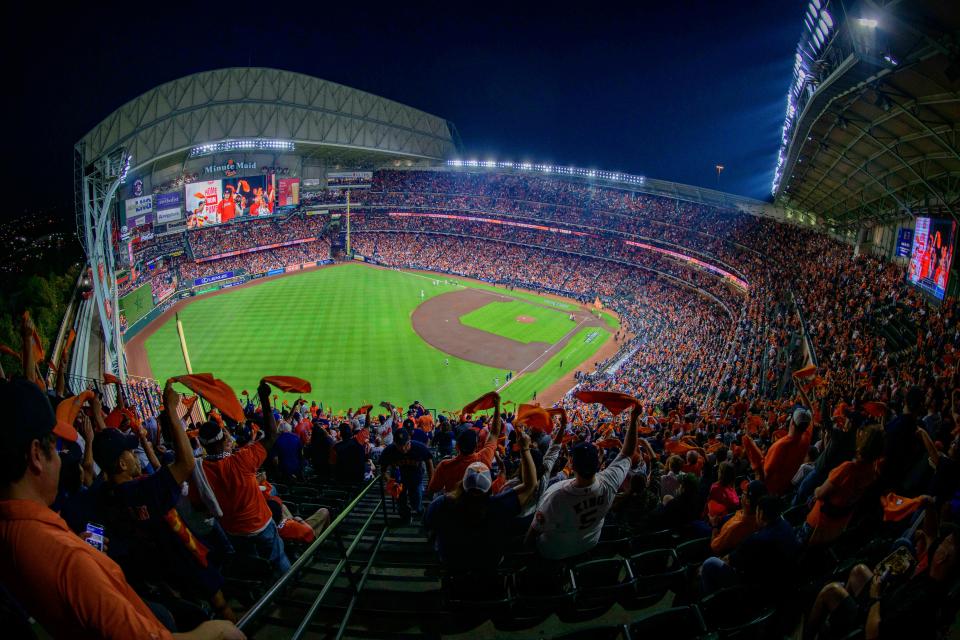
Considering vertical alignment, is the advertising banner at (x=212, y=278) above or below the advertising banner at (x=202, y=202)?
below

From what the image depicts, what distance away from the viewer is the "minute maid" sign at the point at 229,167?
188 ft

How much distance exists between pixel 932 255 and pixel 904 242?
5.28 m

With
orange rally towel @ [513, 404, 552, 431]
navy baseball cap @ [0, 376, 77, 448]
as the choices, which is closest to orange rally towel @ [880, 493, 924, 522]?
orange rally towel @ [513, 404, 552, 431]

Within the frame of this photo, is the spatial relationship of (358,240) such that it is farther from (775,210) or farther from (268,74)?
(775,210)

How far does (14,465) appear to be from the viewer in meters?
1.84

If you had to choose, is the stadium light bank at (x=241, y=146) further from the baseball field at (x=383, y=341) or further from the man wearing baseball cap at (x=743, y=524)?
the man wearing baseball cap at (x=743, y=524)

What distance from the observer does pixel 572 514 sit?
4.38m

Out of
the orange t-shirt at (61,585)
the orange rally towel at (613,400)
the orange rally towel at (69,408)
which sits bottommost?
the orange rally towel at (69,408)

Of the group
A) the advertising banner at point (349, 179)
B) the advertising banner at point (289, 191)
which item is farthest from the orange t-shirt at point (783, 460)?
the advertising banner at point (349, 179)

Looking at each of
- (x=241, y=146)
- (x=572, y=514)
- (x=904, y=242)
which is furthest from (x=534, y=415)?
(x=241, y=146)

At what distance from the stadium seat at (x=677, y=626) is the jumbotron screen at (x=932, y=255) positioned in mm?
21108

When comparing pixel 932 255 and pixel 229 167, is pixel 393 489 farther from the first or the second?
pixel 229 167

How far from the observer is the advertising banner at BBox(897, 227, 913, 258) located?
2306 centimetres

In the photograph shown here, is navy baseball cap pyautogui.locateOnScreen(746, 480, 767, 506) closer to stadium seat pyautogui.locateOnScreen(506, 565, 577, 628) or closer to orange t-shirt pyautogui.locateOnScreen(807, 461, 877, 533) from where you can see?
orange t-shirt pyautogui.locateOnScreen(807, 461, 877, 533)
